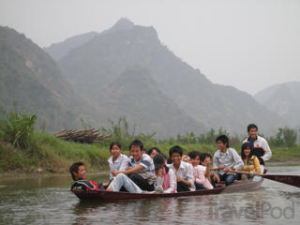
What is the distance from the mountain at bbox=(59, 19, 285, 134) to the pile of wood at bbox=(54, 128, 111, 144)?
8245cm

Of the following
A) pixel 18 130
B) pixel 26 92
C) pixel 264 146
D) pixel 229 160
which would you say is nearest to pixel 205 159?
pixel 229 160

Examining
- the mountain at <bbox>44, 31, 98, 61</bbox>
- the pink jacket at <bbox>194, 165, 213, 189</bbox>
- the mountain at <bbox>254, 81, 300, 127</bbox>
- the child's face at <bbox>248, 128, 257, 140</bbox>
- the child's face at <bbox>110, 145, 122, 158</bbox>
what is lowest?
the pink jacket at <bbox>194, 165, 213, 189</bbox>

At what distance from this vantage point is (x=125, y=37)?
127375mm

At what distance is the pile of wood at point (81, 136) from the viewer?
17.9m

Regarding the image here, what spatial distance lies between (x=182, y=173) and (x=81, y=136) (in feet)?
35.1

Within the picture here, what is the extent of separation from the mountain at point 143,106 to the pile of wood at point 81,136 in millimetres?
54098

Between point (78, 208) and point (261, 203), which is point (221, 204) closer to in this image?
point (261, 203)

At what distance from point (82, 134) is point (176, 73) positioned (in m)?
104

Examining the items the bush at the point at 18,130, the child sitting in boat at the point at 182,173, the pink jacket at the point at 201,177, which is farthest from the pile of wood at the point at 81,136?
the child sitting in boat at the point at 182,173

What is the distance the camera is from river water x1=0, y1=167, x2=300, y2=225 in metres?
5.93

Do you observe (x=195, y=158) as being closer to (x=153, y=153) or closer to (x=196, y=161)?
(x=196, y=161)

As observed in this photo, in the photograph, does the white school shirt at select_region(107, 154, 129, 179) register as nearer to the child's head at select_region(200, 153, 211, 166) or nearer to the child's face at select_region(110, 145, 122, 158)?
the child's face at select_region(110, 145, 122, 158)

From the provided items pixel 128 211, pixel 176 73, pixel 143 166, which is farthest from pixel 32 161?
pixel 176 73

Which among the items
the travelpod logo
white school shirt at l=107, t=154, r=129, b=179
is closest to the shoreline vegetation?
white school shirt at l=107, t=154, r=129, b=179
